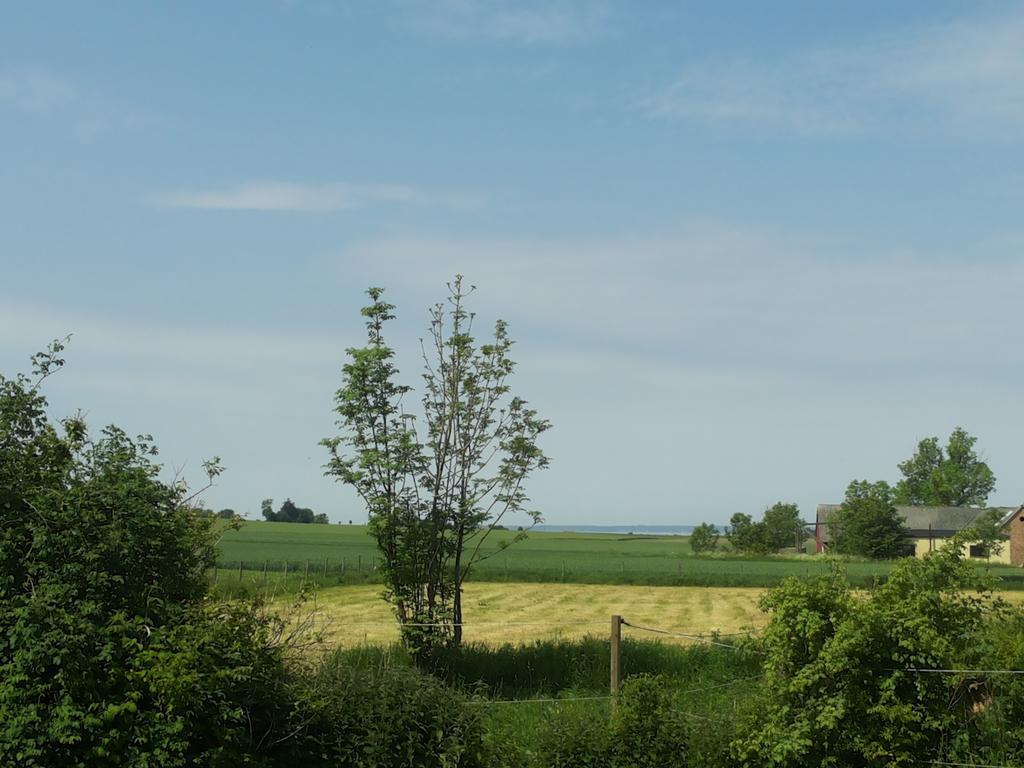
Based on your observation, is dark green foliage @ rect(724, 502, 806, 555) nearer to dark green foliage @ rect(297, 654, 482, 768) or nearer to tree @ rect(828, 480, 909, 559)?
tree @ rect(828, 480, 909, 559)

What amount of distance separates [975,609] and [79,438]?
8.85 meters

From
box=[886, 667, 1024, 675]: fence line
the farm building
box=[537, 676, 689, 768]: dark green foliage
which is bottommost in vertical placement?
box=[537, 676, 689, 768]: dark green foliage

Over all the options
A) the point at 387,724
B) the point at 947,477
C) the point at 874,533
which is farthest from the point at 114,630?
the point at 947,477

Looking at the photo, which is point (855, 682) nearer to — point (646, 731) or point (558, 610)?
point (646, 731)

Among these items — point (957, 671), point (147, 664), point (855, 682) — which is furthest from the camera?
point (957, 671)

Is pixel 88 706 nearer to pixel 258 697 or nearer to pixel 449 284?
pixel 258 697

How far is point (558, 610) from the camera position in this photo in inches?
1337

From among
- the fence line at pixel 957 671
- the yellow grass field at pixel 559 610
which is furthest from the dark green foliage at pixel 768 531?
the fence line at pixel 957 671

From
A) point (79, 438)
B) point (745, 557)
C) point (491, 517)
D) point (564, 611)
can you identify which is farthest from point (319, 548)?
point (79, 438)

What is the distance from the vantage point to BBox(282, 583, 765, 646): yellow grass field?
2552 centimetres

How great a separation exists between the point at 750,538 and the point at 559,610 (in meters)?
53.8

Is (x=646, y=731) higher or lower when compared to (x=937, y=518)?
lower

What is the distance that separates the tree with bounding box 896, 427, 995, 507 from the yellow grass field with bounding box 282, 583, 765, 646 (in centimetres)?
6742

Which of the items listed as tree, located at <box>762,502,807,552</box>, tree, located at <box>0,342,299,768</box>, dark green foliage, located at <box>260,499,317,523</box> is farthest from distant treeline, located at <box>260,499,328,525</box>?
tree, located at <box>0,342,299,768</box>
